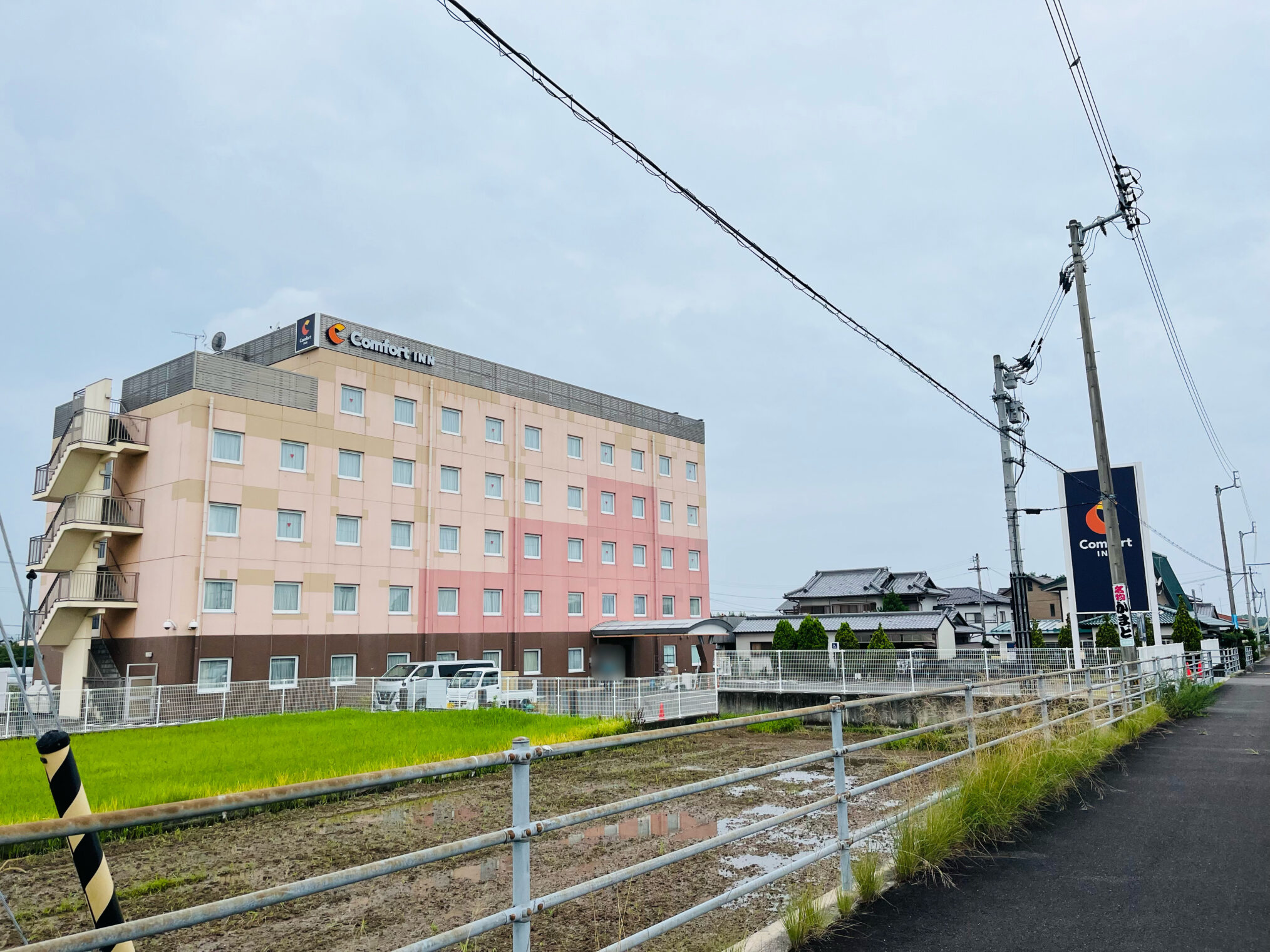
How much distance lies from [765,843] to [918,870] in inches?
108

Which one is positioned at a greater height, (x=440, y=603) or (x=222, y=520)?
(x=222, y=520)

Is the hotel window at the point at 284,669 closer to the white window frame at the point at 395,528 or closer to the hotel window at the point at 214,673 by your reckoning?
the hotel window at the point at 214,673

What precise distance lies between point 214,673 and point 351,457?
366 inches

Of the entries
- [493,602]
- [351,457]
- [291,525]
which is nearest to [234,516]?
[291,525]

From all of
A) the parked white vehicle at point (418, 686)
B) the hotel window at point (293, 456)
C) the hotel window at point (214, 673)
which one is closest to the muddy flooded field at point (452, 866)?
the parked white vehicle at point (418, 686)

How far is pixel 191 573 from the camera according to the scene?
1106 inches

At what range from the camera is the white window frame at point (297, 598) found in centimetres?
3023

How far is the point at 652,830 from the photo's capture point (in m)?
9.68

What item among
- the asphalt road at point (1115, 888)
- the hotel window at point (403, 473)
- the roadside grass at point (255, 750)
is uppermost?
the hotel window at point (403, 473)

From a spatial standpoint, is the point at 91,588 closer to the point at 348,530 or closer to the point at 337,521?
the point at 337,521

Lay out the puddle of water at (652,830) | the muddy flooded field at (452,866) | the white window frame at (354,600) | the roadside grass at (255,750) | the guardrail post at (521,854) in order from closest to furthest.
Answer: the guardrail post at (521,854)
the muddy flooded field at (452,866)
the puddle of water at (652,830)
the roadside grass at (255,750)
the white window frame at (354,600)

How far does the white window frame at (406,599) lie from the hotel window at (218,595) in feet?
20.2

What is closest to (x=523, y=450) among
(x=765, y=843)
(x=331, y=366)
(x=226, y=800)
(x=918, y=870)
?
(x=331, y=366)

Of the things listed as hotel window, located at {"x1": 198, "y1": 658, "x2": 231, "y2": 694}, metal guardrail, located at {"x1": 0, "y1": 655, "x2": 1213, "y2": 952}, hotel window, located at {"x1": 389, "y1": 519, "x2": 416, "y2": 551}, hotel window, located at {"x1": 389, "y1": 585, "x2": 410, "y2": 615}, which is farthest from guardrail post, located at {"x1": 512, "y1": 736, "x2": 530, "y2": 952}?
hotel window, located at {"x1": 389, "y1": 519, "x2": 416, "y2": 551}
